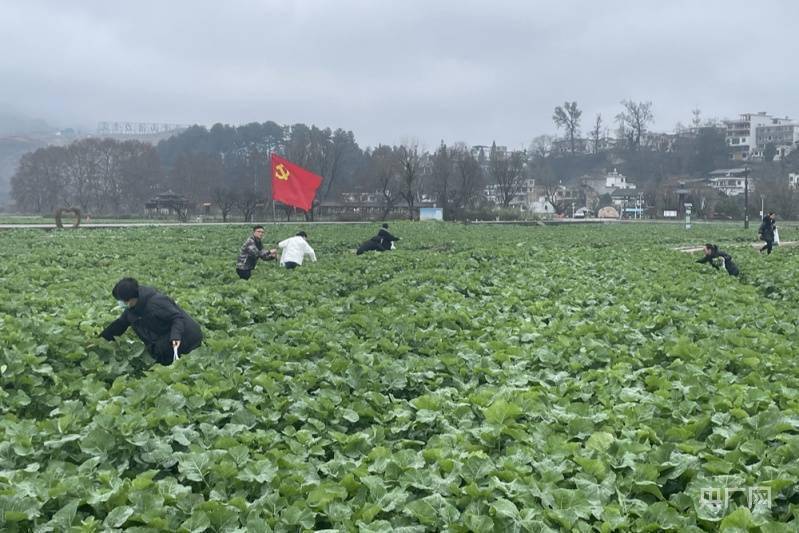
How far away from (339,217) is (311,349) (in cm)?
6551

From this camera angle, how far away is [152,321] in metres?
7.45

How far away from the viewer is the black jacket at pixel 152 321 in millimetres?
7398

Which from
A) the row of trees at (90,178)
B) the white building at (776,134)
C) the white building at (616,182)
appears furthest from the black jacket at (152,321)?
the white building at (776,134)

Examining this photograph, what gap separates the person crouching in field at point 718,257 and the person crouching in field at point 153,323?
42.9 feet

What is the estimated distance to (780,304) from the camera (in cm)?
1176

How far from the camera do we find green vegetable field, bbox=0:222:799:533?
3.42m

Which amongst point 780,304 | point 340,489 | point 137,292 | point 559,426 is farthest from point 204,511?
point 780,304

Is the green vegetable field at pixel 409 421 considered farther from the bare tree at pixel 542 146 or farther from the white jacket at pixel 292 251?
the bare tree at pixel 542 146

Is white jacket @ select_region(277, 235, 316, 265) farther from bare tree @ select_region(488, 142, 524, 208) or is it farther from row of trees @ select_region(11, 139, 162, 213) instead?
row of trees @ select_region(11, 139, 162, 213)

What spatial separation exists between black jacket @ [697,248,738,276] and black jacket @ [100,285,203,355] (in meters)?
13.1

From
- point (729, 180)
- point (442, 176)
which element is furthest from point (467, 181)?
point (729, 180)

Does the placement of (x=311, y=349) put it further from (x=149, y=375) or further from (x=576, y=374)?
(x=576, y=374)

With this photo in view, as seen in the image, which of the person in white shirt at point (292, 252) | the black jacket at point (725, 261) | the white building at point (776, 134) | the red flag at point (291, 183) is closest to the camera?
the black jacket at point (725, 261)

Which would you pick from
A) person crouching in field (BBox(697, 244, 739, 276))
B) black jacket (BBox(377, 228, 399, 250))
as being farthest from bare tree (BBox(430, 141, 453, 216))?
person crouching in field (BBox(697, 244, 739, 276))
